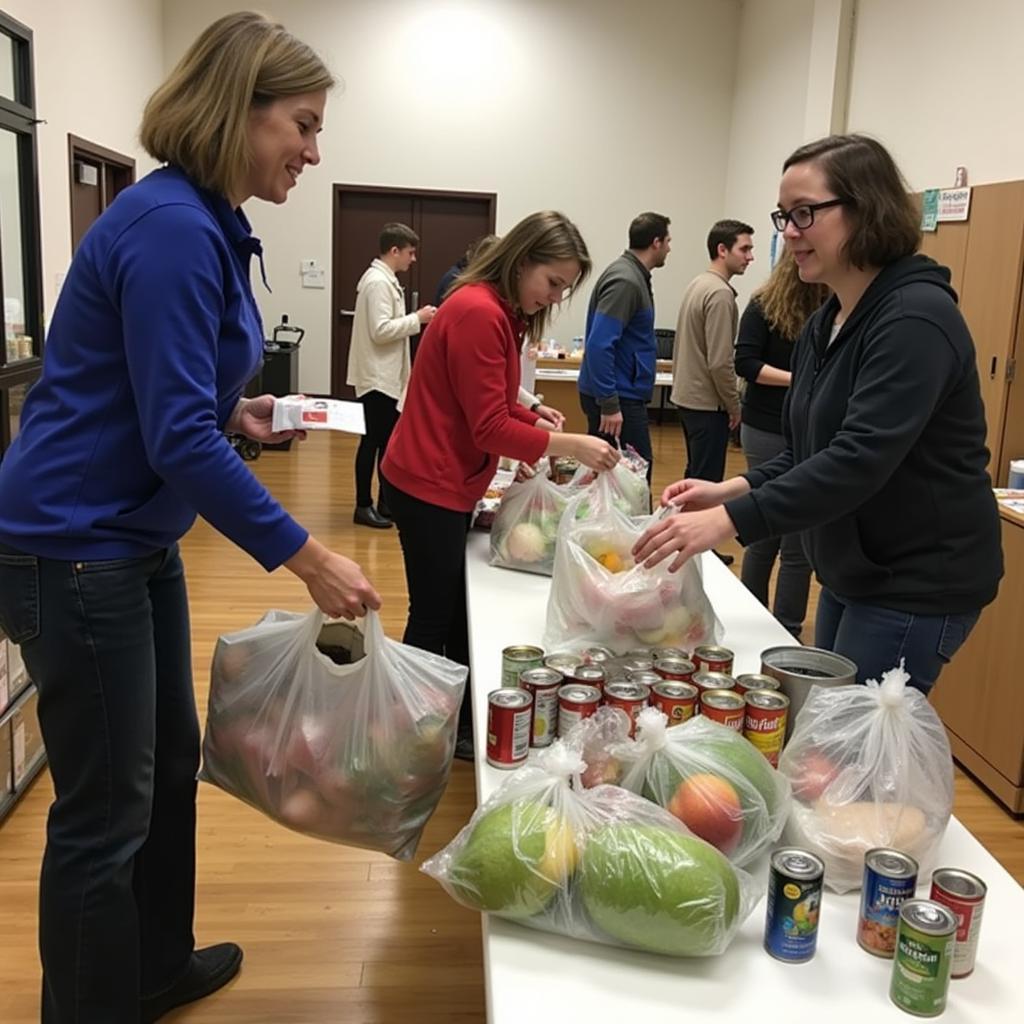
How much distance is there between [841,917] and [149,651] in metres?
0.90

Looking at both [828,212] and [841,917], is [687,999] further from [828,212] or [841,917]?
[828,212]

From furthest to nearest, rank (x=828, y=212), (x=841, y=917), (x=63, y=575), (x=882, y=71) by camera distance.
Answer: (x=882, y=71) < (x=828, y=212) < (x=63, y=575) < (x=841, y=917)

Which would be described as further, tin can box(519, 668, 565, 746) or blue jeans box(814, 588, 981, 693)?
blue jeans box(814, 588, 981, 693)

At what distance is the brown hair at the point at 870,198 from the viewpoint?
4.72ft

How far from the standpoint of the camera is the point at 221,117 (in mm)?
1229

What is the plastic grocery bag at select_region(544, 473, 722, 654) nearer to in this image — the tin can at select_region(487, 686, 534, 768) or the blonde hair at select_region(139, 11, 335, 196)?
the tin can at select_region(487, 686, 534, 768)

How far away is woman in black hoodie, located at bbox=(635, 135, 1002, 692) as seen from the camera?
1.38m

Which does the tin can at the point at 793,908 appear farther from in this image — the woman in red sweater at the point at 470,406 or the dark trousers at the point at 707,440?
the dark trousers at the point at 707,440

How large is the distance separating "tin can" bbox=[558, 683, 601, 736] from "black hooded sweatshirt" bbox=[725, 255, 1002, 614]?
342mm

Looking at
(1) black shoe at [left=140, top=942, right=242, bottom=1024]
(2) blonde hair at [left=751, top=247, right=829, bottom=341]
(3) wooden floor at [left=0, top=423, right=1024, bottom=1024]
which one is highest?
(2) blonde hair at [left=751, top=247, right=829, bottom=341]

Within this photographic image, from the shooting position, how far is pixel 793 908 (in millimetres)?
980

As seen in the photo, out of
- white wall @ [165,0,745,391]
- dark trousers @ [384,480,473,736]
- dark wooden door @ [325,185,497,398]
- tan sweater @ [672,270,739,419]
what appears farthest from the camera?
dark wooden door @ [325,185,497,398]

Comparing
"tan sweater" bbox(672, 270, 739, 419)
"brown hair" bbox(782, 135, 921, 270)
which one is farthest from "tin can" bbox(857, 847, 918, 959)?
"tan sweater" bbox(672, 270, 739, 419)

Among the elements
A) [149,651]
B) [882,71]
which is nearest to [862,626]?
[149,651]
